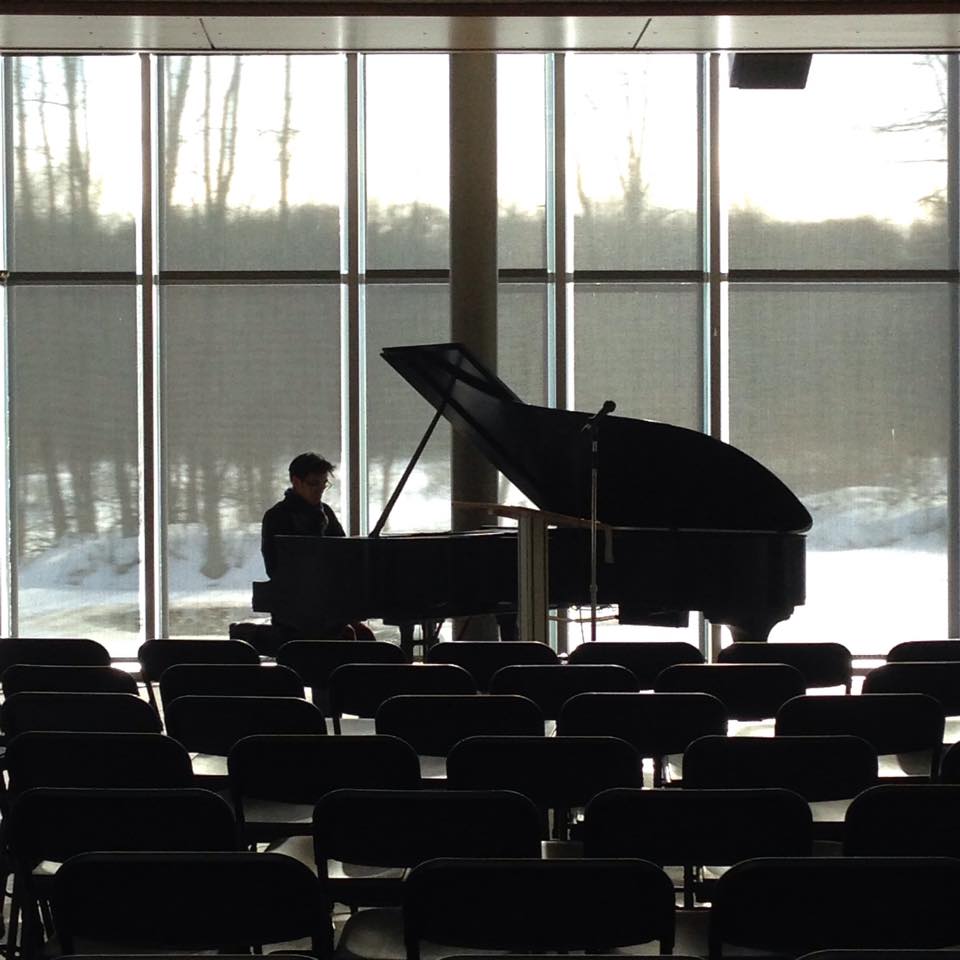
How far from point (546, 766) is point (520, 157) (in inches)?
268

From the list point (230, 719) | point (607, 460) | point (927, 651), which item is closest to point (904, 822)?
point (230, 719)

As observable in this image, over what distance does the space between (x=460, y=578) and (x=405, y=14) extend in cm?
295

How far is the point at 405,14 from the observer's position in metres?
5.24

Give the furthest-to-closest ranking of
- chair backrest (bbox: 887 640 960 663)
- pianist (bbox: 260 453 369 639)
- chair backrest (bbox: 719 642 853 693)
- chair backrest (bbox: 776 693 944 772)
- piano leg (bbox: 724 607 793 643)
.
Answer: pianist (bbox: 260 453 369 639)
piano leg (bbox: 724 607 793 643)
chair backrest (bbox: 887 640 960 663)
chair backrest (bbox: 719 642 853 693)
chair backrest (bbox: 776 693 944 772)

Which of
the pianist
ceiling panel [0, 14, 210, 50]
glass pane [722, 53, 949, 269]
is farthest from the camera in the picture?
glass pane [722, 53, 949, 269]

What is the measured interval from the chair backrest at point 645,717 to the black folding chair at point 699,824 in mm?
1062

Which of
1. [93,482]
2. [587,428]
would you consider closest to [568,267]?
[587,428]

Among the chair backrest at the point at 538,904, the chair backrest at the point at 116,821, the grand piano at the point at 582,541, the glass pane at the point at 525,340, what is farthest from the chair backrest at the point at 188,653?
the glass pane at the point at 525,340

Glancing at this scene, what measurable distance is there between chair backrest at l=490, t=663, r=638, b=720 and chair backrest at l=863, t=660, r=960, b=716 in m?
0.93

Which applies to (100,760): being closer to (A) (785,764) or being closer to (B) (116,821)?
(B) (116,821)

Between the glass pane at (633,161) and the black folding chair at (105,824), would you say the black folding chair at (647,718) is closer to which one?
the black folding chair at (105,824)

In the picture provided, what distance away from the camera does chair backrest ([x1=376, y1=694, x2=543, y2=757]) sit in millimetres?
3916

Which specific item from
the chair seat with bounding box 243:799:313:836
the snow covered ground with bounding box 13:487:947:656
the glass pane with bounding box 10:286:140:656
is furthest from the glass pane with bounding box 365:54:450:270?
the chair seat with bounding box 243:799:313:836

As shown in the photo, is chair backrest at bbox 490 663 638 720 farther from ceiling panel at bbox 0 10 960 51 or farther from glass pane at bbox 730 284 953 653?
glass pane at bbox 730 284 953 653
